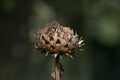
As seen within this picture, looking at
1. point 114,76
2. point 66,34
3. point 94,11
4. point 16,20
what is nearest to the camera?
point 66,34

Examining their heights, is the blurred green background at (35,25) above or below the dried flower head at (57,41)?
above

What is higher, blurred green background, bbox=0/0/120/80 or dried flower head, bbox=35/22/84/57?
blurred green background, bbox=0/0/120/80

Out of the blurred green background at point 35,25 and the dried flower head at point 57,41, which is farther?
the blurred green background at point 35,25

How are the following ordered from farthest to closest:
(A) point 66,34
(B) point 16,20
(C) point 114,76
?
(C) point 114,76 → (B) point 16,20 → (A) point 66,34

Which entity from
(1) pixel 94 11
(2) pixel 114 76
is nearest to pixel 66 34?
(1) pixel 94 11

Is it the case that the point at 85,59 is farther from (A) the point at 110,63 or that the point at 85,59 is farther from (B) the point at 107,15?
(A) the point at 110,63

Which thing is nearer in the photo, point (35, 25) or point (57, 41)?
point (57, 41)

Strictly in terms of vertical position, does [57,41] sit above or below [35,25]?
below

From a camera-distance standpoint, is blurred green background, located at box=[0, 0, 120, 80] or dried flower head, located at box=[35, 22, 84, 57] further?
blurred green background, located at box=[0, 0, 120, 80]
